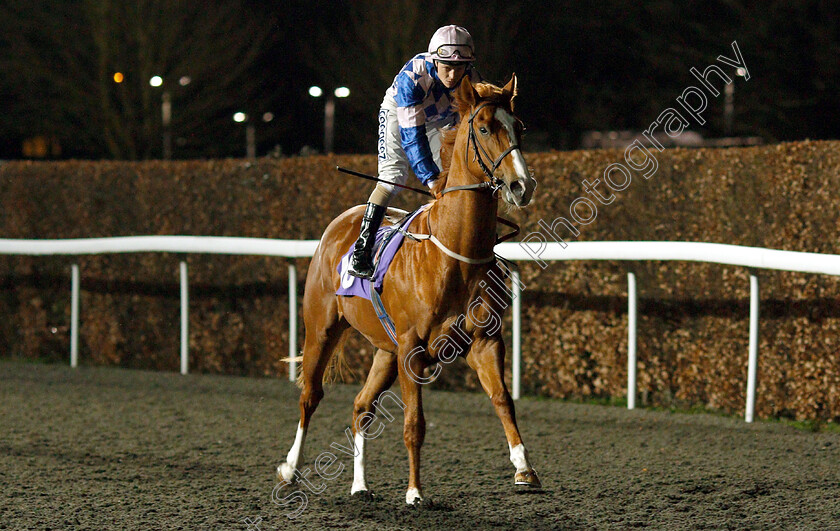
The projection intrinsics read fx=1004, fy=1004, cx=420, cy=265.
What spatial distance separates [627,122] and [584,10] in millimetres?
3012

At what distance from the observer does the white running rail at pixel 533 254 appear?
5.79 metres

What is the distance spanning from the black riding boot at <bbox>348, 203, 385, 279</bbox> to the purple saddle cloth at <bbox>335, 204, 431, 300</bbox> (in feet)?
0.11

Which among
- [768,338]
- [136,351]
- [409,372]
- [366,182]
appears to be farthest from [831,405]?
[136,351]

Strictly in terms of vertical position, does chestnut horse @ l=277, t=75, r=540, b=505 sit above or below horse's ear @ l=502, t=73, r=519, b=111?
below

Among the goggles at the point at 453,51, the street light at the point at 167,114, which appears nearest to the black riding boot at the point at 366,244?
the goggles at the point at 453,51

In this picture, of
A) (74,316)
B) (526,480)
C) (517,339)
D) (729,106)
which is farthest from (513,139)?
(729,106)

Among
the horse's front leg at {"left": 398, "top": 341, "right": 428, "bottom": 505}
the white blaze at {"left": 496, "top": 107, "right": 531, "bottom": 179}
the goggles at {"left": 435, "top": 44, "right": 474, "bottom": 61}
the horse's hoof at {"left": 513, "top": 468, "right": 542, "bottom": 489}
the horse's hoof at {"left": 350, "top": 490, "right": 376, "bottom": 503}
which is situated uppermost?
the goggles at {"left": 435, "top": 44, "right": 474, "bottom": 61}

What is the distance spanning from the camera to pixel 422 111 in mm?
4457

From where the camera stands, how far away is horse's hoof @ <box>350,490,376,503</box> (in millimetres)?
4469

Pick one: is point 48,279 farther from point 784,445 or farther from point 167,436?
point 784,445

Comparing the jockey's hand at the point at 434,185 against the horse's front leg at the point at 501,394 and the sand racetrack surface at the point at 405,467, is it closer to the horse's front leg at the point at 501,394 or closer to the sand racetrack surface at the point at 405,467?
the horse's front leg at the point at 501,394

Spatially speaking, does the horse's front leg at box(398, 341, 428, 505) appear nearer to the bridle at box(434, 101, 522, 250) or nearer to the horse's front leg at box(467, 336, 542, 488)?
the horse's front leg at box(467, 336, 542, 488)

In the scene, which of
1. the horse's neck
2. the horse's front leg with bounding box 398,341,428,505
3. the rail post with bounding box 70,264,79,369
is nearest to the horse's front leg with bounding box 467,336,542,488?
the horse's front leg with bounding box 398,341,428,505

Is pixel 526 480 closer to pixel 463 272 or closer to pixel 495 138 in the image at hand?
pixel 463 272
